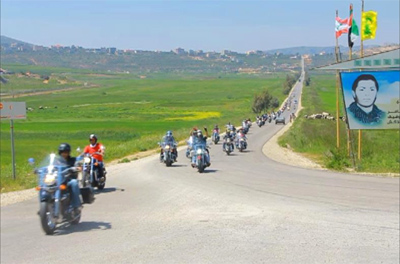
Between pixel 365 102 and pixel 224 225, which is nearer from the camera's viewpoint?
pixel 224 225

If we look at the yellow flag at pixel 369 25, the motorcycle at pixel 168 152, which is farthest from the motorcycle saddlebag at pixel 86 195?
the yellow flag at pixel 369 25

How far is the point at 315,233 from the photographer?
9977 millimetres

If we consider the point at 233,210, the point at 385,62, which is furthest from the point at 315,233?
the point at 385,62

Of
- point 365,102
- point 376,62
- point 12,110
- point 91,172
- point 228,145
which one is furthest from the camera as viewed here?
point 228,145

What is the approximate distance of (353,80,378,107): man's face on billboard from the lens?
21308mm

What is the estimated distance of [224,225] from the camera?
10688mm

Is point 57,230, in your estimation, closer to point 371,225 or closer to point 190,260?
point 190,260

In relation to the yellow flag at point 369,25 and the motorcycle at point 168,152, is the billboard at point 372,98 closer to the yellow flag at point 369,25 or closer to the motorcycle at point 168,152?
the yellow flag at point 369,25

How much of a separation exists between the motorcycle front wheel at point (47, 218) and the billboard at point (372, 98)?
13865mm

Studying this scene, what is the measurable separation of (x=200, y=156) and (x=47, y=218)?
1136cm

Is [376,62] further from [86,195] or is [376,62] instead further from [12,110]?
[86,195]

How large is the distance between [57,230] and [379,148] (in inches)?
785

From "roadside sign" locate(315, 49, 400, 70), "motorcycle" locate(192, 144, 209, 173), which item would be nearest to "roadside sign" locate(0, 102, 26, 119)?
"motorcycle" locate(192, 144, 209, 173)

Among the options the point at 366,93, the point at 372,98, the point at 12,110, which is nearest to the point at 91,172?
the point at 12,110
